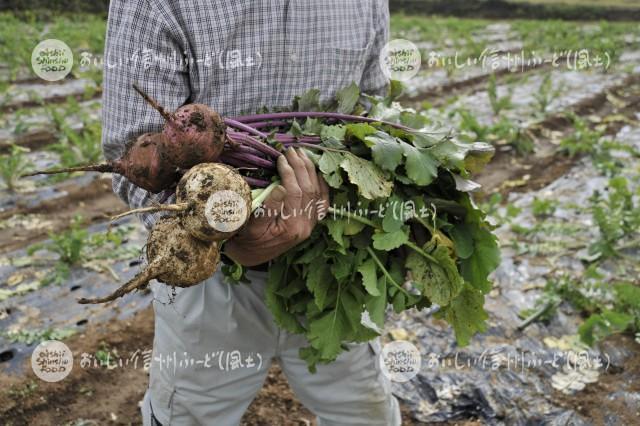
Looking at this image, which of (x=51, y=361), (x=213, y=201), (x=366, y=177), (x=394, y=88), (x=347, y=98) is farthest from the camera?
(x=51, y=361)

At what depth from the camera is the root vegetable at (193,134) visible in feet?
4.67

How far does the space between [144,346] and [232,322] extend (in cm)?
153

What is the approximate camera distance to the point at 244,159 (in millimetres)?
1569

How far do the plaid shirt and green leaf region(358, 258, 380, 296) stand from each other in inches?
22.7

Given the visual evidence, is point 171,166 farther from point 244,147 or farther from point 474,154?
point 474,154

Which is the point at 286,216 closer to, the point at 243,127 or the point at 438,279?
the point at 243,127

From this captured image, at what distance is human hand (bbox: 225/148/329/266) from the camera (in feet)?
4.88

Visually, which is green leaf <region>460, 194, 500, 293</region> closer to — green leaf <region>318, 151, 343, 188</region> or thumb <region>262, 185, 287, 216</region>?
green leaf <region>318, 151, 343, 188</region>

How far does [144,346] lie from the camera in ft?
10.3

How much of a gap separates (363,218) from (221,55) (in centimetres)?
62

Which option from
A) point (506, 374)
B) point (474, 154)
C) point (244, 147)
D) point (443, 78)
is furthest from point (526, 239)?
point (443, 78)

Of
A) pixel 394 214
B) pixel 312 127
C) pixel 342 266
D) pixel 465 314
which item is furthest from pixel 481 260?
pixel 312 127

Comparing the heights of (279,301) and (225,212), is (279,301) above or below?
below

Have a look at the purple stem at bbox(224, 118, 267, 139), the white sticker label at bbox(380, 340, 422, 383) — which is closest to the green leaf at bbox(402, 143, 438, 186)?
the purple stem at bbox(224, 118, 267, 139)
